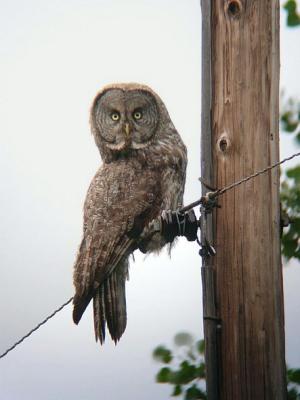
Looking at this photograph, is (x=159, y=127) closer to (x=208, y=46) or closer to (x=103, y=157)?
(x=103, y=157)

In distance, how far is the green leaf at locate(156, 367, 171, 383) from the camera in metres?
2.98

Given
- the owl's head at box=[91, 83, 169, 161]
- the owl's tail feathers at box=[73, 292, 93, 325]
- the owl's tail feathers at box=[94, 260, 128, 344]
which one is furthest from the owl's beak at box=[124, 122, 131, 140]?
the owl's tail feathers at box=[73, 292, 93, 325]

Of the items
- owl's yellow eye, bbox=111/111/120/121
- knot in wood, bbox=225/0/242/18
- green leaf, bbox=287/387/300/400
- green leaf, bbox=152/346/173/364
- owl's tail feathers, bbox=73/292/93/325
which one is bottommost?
green leaf, bbox=287/387/300/400

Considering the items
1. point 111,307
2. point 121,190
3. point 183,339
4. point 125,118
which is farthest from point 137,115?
point 183,339

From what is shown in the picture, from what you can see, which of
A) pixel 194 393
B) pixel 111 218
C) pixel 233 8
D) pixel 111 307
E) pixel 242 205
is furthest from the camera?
pixel 111 218

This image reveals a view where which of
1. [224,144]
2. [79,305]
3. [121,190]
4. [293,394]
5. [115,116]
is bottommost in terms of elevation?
[293,394]

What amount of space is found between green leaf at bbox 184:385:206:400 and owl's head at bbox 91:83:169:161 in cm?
161

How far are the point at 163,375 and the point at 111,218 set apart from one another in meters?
1.18

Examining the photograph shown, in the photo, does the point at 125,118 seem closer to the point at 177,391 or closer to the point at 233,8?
the point at 233,8

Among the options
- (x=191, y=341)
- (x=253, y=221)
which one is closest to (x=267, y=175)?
(x=253, y=221)

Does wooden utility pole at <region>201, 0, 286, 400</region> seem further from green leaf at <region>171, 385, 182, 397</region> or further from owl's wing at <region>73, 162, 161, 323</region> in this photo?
owl's wing at <region>73, 162, 161, 323</region>

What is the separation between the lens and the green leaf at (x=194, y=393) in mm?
2943

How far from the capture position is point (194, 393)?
2.95 meters

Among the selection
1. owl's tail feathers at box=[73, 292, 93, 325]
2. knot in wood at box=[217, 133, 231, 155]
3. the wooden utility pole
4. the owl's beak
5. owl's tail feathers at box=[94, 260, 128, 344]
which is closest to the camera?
the wooden utility pole
